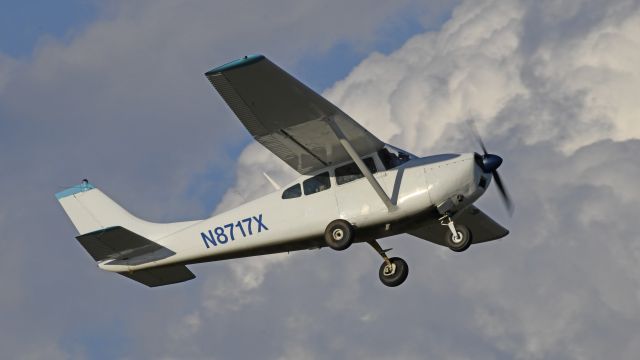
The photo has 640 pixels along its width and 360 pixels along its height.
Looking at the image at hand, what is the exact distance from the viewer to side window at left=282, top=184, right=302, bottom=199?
25094 mm

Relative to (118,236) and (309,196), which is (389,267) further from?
(118,236)

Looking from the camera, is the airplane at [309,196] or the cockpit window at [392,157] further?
the cockpit window at [392,157]

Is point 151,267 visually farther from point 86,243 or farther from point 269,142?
point 269,142

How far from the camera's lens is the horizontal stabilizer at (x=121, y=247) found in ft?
83.0

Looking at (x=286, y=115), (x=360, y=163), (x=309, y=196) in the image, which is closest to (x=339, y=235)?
(x=309, y=196)

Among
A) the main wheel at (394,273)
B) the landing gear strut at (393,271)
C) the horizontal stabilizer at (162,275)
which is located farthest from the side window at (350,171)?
the horizontal stabilizer at (162,275)

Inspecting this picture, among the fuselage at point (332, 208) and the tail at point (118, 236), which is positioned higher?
the tail at point (118, 236)

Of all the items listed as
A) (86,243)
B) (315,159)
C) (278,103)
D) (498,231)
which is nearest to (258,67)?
(278,103)

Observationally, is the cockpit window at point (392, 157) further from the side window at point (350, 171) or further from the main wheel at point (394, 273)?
the main wheel at point (394, 273)

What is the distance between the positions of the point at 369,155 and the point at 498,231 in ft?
16.4

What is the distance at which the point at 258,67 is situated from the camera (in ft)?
73.0

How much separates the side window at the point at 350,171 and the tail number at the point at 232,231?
174 cm

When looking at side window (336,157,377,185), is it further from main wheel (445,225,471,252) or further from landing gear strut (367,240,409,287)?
main wheel (445,225,471,252)

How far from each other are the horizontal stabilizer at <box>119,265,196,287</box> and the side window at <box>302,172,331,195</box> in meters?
3.30
